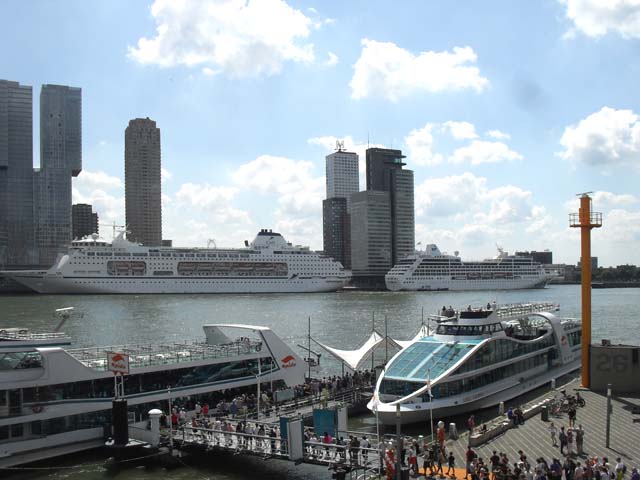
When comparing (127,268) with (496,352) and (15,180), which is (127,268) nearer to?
(15,180)

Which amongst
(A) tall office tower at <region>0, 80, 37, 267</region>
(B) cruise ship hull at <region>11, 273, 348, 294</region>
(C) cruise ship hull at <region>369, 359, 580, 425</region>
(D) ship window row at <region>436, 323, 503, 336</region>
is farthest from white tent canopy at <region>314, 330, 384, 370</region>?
(A) tall office tower at <region>0, 80, 37, 267</region>

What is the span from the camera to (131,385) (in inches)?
914

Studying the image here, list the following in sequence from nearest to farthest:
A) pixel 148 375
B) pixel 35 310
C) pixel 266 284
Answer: pixel 148 375
pixel 35 310
pixel 266 284

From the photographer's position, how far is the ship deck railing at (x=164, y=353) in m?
23.8

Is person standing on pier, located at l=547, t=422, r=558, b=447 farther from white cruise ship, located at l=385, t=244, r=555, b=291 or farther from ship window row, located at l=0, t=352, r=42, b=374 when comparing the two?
white cruise ship, located at l=385, t=244, r=555, b=291

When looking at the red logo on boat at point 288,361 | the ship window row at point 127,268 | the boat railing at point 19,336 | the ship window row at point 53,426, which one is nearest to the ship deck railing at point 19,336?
the boat railing at point 19,336

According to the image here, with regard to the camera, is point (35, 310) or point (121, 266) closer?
point (35, 310)

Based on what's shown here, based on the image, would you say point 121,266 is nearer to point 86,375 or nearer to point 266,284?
point 266,284

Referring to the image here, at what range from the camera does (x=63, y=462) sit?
2100 cm

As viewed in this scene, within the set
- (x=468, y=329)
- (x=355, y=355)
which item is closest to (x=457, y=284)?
(x=355, y=355)

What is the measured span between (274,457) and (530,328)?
62.6 feet

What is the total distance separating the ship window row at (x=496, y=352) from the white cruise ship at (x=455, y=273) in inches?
4760

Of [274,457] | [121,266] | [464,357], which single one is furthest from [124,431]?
[121,266]

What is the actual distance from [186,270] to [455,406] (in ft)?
370
